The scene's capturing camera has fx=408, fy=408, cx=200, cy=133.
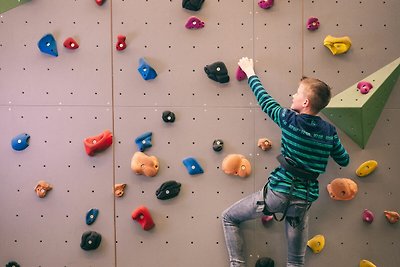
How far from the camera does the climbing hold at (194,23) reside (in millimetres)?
1888

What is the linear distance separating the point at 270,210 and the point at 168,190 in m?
0.48

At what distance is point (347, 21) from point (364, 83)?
31 cm

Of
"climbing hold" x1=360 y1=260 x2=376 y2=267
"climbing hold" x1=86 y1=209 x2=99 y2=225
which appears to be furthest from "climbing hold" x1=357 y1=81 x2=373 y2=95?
"climbing hold" x1=86 y1=209 x2=99 y2=225

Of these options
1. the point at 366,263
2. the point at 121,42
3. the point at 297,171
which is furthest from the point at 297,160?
the point at 121,42

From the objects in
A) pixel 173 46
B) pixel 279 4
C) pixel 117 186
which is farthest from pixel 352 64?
pixel 117 186

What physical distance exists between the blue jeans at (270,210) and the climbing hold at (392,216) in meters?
0.45

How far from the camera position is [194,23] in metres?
1.89

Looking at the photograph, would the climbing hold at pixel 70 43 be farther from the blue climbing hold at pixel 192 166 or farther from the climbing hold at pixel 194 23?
the blue climbing hold at pixel 192 166

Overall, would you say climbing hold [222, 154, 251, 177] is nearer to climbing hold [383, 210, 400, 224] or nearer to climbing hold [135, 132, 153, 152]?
climbing hold [135, 132, 153, 152]

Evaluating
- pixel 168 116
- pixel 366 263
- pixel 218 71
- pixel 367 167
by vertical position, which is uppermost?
pixel 218 71

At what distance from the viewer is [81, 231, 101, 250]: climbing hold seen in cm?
190

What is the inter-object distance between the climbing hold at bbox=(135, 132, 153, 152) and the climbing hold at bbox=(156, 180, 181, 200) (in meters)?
0.20

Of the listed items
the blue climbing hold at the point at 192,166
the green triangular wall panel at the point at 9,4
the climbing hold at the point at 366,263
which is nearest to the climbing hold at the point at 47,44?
the green triangular wall panel at the point at 9,4

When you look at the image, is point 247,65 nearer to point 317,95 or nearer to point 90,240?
point 317,95
